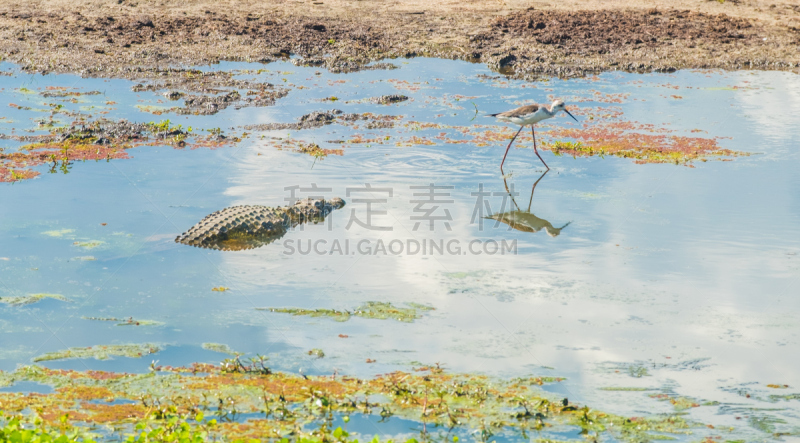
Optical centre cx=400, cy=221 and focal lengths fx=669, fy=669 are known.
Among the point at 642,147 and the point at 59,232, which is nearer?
the point at 59,232

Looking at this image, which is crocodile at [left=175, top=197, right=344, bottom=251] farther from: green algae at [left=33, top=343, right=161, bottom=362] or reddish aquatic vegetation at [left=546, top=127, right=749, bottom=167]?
reddish aquatic vegetation at [left=546, top=127, right=749, bottom=167]

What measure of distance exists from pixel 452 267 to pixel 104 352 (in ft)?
10.3

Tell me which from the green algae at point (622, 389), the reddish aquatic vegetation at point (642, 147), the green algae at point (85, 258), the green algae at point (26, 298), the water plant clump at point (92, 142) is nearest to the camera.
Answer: the green algae at point (622, 389)

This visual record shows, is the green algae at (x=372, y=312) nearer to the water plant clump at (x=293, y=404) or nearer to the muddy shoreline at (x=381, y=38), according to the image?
the water plant clump at (x=293, y=404)

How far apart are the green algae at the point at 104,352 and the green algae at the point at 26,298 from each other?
910 millimetres

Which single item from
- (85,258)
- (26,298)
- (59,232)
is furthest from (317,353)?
(59,232)

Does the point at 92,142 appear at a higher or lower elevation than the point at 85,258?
higher

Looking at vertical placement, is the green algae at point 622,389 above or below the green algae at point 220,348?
below

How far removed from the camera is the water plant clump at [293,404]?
3.85 metres

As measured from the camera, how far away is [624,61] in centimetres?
1458

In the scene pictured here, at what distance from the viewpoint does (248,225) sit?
685 centimetres

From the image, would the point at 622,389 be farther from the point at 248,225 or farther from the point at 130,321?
the point at 248,225

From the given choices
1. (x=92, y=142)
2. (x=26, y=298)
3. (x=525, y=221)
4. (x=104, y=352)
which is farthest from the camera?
(x=92, y=142)

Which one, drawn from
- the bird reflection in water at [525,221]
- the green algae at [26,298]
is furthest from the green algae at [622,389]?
the green algae at [26,298]
